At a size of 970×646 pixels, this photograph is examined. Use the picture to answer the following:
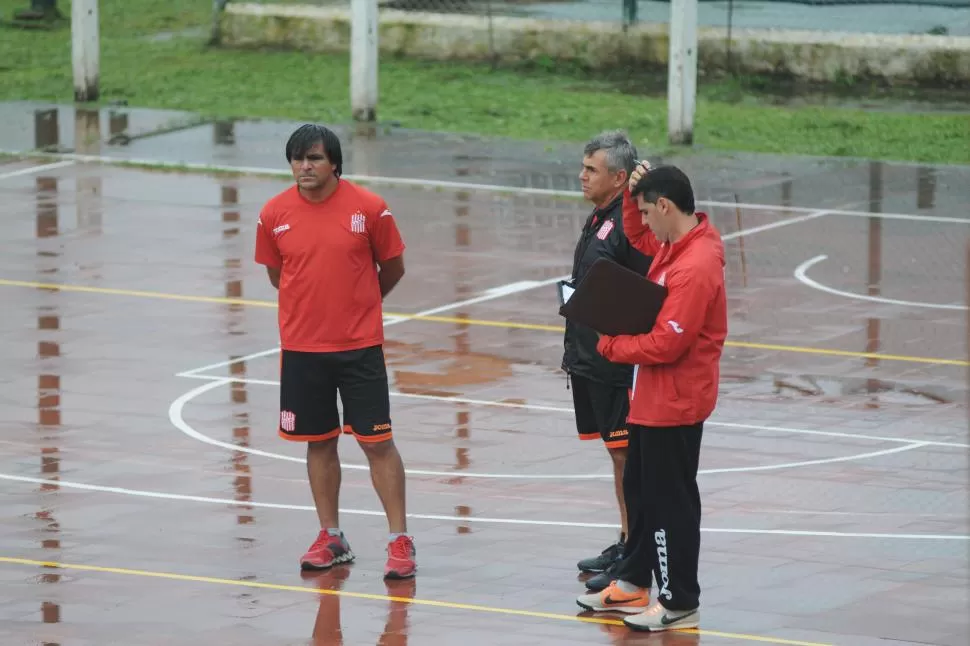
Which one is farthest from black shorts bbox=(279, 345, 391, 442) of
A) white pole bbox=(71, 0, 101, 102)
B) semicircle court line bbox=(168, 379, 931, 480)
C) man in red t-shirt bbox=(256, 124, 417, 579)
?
white pole bbox=(71, 0, 101, 102)

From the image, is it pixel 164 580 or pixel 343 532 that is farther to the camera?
pixel 343 532

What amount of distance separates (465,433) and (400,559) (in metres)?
3.59

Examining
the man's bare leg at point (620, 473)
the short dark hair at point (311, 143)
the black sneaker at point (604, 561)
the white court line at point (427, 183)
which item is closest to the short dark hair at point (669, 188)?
the man's bare leg at point (620, 473)

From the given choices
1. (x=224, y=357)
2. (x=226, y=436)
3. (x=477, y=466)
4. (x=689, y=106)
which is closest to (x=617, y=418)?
(x=477, y=466)

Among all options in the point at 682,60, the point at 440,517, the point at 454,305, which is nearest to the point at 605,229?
the point at 440,517

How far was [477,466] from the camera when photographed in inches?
505

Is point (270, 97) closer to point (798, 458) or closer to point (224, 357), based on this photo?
point (224, 357)

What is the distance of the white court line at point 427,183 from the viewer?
75.4ft

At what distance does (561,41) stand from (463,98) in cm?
286

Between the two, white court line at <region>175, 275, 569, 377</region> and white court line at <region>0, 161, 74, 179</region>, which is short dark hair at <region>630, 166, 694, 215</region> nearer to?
white court line at <region>175, 275, 569, 377</region>

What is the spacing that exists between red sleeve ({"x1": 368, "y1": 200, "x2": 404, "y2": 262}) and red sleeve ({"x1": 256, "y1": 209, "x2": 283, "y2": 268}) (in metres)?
0.48

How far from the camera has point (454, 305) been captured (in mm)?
18281

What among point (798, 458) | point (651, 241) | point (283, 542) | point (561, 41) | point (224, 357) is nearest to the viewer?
point (651, 241)

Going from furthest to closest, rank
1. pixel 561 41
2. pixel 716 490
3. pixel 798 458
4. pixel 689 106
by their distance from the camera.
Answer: pixel 561 41
pixel 689 106
pixel 798 458
pixel 716 490
